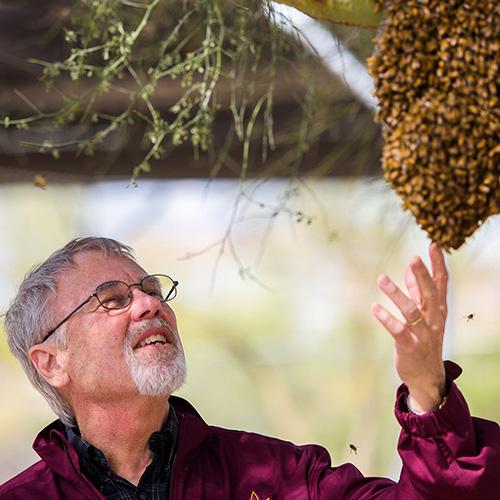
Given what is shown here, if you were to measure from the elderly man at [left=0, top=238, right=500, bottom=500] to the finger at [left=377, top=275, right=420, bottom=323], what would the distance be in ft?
1.67

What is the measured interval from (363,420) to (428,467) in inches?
168

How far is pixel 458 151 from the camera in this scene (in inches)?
60.6

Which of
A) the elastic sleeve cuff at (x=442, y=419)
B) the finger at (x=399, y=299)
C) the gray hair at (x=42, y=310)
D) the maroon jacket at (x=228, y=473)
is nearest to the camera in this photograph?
the finger at (x=399, y=299)

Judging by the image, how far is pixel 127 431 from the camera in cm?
242

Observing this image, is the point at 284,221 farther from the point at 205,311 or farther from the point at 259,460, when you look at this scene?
the point at 259,460

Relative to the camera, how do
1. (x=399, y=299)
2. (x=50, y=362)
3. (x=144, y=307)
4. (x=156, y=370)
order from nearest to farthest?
(x=399, y=299) < (x=156, y=370) < (x=144, y=307) < (x=50, y=362)

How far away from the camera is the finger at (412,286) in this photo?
1776mm

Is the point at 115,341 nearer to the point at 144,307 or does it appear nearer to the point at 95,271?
the point at 144,307

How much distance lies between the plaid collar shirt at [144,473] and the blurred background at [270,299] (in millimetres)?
2639

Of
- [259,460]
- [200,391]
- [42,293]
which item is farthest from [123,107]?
[200,391]

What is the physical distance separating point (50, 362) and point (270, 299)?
457 cm

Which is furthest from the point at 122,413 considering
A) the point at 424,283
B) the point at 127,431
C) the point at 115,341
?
the point at 424,283

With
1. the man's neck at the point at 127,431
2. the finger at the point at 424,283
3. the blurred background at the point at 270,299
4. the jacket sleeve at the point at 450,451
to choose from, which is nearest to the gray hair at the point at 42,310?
the man's neck at the point at 127,431

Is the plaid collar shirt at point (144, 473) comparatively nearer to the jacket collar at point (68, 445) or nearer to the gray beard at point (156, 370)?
the jacket collar at point (68, 445)
